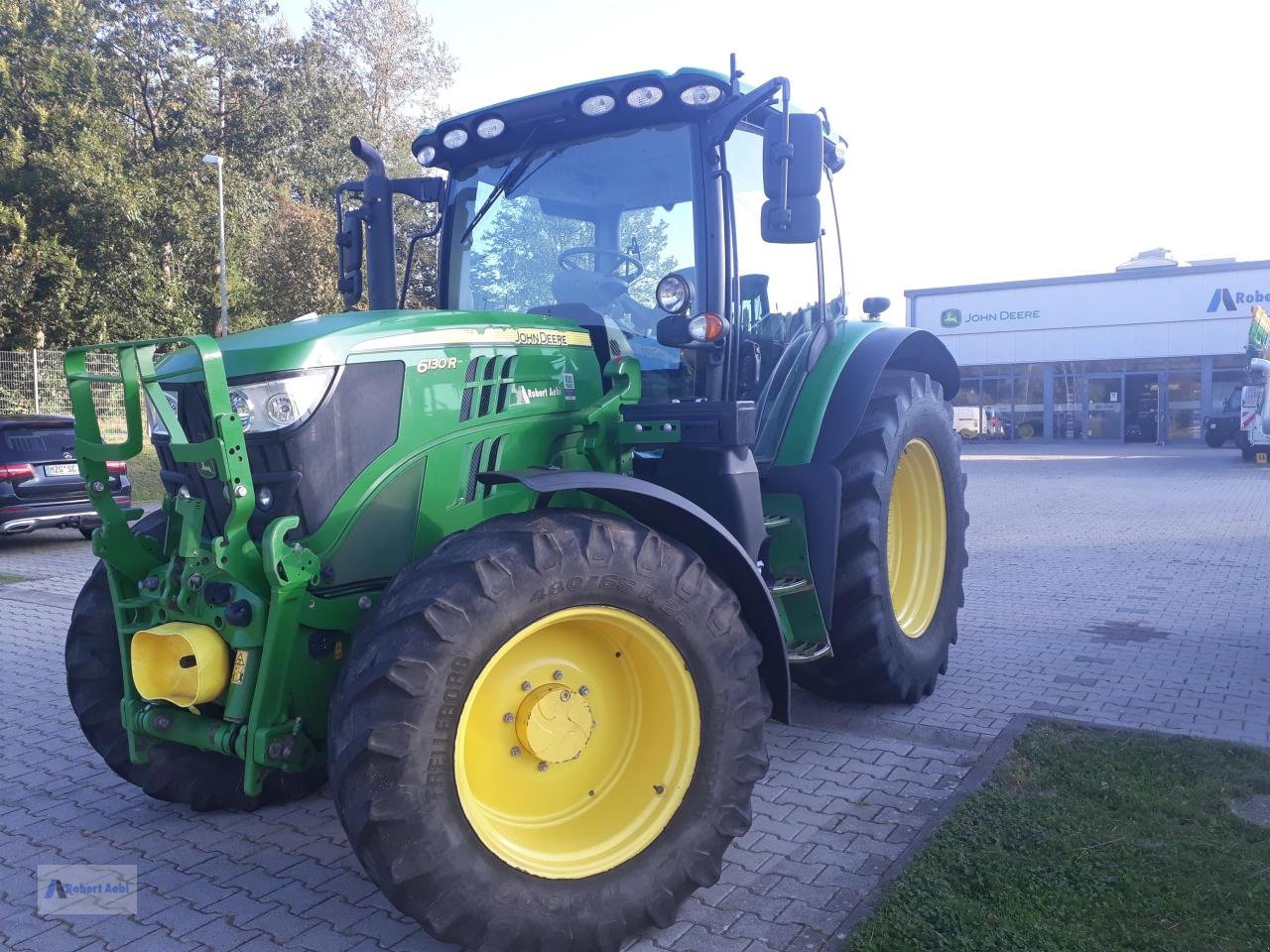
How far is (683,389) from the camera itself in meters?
4.11

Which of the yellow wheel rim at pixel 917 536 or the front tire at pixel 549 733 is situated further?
the yellow wheel rim at pixel 917 536

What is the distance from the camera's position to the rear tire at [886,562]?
464 centimetres

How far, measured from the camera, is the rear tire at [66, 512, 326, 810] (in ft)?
12.3

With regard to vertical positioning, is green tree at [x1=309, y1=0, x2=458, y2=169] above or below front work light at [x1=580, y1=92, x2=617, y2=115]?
above

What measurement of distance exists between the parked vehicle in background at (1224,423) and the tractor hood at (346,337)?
91.4ft

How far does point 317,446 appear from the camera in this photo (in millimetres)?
3123

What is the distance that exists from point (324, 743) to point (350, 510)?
2.48 ft

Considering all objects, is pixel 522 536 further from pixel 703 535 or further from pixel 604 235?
pixel 604 235

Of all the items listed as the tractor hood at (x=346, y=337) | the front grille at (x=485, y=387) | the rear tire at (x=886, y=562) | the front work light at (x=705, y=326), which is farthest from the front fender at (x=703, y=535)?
the rear tire at (x=886, y=562)

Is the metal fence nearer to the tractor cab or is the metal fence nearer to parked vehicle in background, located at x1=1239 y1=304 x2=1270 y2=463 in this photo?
the tractor cab

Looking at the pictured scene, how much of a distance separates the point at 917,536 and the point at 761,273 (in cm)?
198

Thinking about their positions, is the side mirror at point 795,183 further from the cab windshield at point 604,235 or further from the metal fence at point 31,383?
the metal fence at point 31,383

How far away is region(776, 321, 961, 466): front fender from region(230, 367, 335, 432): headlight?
2152mm

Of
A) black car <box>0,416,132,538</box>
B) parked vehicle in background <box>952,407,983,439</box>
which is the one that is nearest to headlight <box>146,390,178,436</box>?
black car <box>0,416,132,538</box>
